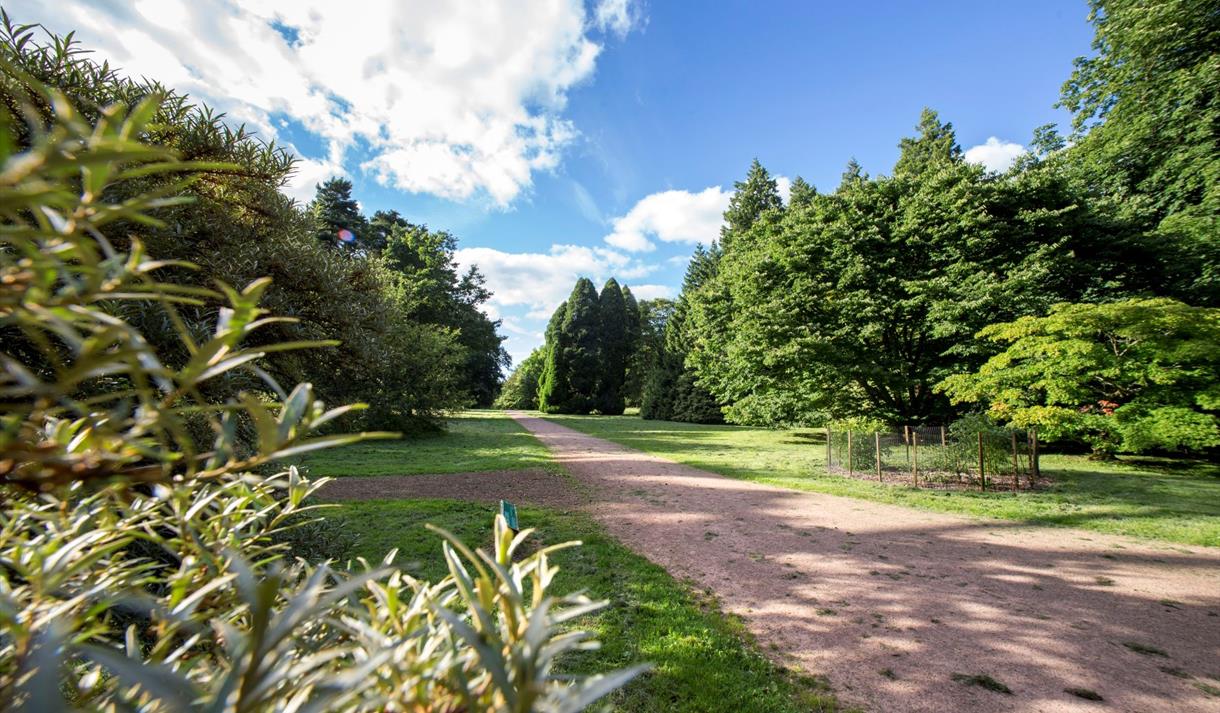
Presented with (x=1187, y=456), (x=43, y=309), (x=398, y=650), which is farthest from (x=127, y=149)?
→ (x=1187, y=456)

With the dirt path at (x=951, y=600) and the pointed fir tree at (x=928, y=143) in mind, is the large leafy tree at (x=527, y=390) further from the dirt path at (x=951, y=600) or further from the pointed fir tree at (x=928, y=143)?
the dirt path at (x=951, y=600)

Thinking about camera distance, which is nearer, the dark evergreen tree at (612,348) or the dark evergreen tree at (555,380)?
the dark evergreen tree at (555,380)

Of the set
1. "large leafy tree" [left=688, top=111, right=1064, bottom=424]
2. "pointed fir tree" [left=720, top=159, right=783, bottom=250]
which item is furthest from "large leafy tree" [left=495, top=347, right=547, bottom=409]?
"large leafy tree" [left=688, top=111, right=1064, bottom=424]

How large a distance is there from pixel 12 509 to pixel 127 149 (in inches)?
43.9

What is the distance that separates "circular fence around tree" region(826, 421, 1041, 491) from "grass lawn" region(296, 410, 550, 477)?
743 centimetres

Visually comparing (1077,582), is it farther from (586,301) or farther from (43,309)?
(586,301)

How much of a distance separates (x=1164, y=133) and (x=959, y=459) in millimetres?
11583

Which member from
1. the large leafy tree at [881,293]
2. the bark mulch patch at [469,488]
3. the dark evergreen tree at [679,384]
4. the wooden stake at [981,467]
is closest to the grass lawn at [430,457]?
the bark mulch patch at [469,488]

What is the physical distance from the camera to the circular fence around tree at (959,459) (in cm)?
953

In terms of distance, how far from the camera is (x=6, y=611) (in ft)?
2.19

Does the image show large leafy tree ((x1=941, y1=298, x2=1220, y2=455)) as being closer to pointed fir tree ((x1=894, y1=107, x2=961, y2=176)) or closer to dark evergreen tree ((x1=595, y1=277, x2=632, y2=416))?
pointed fir tree ((x1=894, y1=107, x2=961, y2=176))

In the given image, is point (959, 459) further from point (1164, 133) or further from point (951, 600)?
point (1164, 133)

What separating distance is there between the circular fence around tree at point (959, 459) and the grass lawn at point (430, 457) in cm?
743

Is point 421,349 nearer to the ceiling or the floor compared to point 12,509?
nearer to the ceiling
